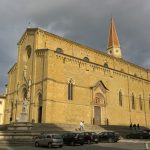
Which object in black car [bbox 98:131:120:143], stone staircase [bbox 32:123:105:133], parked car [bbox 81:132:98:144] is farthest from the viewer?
stone staircase [bbox 32:123:105:133]

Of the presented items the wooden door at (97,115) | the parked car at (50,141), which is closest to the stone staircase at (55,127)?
the wooden door at (97,115)

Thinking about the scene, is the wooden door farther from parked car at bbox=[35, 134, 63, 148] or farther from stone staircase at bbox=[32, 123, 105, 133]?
parked car at bbox=[35, 134, 63, 148]

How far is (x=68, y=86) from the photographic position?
123ft

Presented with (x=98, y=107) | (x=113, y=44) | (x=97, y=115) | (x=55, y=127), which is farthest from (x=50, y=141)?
(x=113, y=44)

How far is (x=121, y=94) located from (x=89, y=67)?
8735mm

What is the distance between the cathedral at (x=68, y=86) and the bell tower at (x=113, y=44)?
23.0 m

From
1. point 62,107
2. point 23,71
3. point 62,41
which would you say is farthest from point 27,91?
point 62,41

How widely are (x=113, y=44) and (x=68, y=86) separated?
4063cm

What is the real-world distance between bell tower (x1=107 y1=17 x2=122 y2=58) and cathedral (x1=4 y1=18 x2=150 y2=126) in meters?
23.0

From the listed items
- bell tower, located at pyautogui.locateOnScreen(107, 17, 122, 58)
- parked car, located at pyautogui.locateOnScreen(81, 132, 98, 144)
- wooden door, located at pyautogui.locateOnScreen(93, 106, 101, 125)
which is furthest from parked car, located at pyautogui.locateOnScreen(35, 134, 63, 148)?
bell tower, located at pyautogui.locateOnScreen(107, 17, 122, 58)

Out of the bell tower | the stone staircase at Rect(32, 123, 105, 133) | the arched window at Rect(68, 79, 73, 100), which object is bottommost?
the stone staircase at Rect(32, 123, 105, 133)

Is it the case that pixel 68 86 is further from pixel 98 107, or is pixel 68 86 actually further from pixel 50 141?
pixel 50 141

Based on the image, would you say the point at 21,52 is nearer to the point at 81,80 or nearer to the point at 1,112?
the point at 81,80

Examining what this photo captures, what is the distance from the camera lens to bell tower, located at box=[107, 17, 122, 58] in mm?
74050
